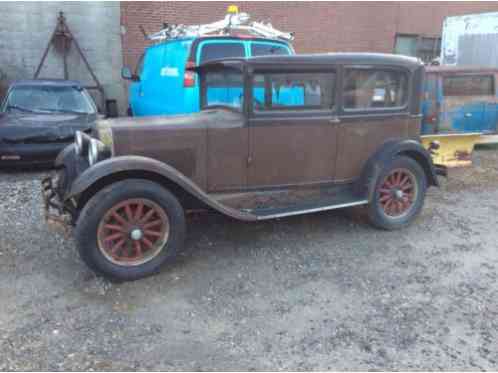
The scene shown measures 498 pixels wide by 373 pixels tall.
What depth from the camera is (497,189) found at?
20.6 feet

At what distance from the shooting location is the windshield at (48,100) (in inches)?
283

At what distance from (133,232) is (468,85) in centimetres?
681

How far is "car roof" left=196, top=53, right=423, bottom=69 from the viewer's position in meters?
3.90

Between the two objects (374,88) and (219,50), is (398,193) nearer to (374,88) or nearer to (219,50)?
(374,88)

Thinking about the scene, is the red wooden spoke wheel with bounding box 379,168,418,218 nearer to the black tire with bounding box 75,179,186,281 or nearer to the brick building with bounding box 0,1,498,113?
the black tire with bounding box 75,179,186,281

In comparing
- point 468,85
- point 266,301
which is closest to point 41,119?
point 266,301

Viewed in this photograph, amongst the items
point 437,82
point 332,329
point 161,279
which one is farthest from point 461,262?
point 437,82

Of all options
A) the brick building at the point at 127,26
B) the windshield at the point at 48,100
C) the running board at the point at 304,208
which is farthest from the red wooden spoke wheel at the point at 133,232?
the brick building at the point at 127,26

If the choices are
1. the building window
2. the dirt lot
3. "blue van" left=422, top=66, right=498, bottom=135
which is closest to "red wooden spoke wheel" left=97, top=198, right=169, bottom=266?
the dirt lot

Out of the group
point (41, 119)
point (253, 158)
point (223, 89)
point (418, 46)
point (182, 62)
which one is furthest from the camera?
point (418, 46)

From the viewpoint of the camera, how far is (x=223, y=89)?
14.1 feet

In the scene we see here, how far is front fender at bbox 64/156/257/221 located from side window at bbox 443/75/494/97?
5.65m

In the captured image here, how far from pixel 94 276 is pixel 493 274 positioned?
131 inches

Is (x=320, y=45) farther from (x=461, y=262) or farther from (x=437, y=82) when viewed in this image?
(x=461, y=262)
